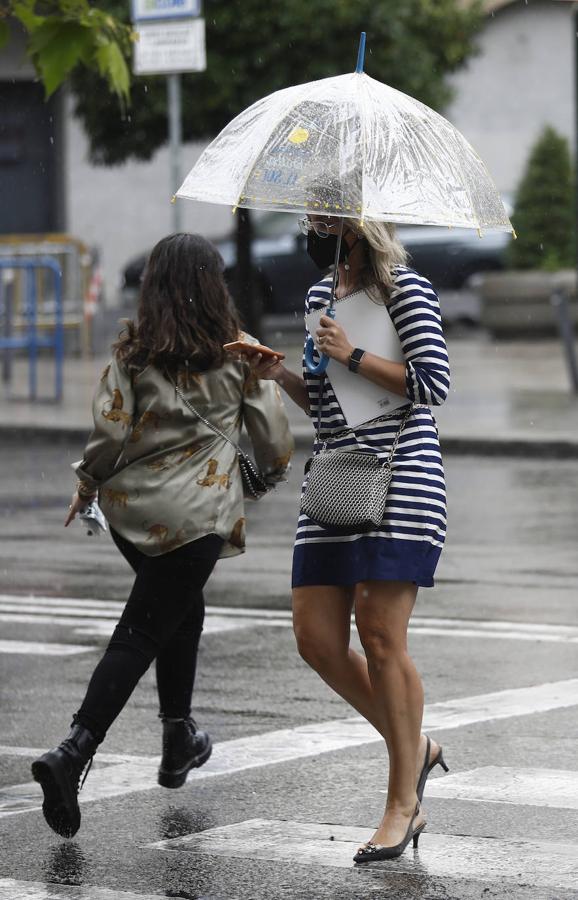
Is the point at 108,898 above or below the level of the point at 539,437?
above

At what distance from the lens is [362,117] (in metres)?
5.32

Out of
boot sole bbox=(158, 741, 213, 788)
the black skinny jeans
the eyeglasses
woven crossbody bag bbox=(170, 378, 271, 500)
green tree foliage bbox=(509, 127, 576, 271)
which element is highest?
the eyeglasses

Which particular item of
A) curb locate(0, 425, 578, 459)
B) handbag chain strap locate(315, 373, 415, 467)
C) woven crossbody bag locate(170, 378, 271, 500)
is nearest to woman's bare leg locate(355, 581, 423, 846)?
handbag chain strap locate(315, 373, 415, 467)

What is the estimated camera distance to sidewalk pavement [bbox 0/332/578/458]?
1579 cm

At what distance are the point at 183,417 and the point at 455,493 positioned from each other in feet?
25.2

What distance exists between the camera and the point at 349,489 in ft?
16.9

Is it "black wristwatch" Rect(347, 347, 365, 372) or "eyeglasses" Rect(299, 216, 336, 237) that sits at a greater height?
"eyeglasses" Rect(299, 216, 336, 237)

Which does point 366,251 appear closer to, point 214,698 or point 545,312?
point 214,698

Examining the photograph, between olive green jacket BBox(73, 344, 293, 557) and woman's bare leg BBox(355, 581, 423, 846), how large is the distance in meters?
0.72

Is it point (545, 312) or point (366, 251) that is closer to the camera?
point (366, 251)

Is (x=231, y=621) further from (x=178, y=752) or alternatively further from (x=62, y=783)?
(x=62, y=783)

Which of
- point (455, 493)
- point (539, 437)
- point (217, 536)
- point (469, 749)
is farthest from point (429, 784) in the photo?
point (539, 437)

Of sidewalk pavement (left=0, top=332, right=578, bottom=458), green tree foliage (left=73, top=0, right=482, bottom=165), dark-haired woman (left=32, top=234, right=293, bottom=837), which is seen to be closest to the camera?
dark-haired woman (left=32, top=234, right=293, bottom=837)

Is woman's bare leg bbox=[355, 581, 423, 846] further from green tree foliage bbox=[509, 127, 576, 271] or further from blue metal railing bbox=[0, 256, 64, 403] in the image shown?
green tree foliage bbox=[509, 127, 576, 271]
